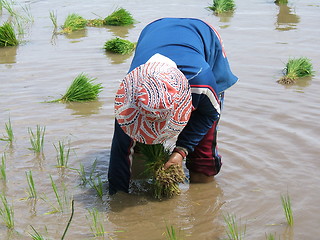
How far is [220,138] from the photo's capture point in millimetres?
4879

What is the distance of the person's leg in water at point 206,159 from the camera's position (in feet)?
12.7

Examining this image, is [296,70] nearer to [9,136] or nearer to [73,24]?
[9,136]

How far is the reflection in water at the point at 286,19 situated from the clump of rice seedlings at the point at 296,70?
7.30 ft

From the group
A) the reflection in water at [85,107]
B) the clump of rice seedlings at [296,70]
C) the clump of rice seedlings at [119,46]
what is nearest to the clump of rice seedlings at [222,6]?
the clump of rice seedlings at [119,46]

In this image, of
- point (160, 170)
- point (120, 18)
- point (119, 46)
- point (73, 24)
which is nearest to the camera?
point (160, 170)

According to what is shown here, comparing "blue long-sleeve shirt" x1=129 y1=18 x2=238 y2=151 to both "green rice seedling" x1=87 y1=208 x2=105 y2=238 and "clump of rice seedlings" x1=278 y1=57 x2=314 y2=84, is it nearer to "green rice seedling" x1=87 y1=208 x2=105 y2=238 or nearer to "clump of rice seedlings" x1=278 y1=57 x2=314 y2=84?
"green rice seedling" x1=87 y1=208 x2=105 y2=238

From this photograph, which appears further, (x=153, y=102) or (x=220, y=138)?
(x=220, y=138)

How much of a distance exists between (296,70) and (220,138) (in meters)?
1.89

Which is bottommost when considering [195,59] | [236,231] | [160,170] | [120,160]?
[236,231]

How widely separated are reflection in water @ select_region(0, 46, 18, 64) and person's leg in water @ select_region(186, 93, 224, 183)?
387 centimetres

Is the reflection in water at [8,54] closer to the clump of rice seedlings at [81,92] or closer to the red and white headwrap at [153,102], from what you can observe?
the clump of rice seedlings at [81,92]

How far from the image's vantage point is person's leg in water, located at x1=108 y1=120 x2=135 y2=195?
3420 millimetres

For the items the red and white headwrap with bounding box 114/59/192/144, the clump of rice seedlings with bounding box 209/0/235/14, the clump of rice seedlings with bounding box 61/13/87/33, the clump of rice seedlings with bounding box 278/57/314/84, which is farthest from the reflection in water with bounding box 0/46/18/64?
the red and white headwrap with bounding box 114/59/192/144

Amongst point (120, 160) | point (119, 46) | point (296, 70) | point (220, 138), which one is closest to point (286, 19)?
point (296, 70)
